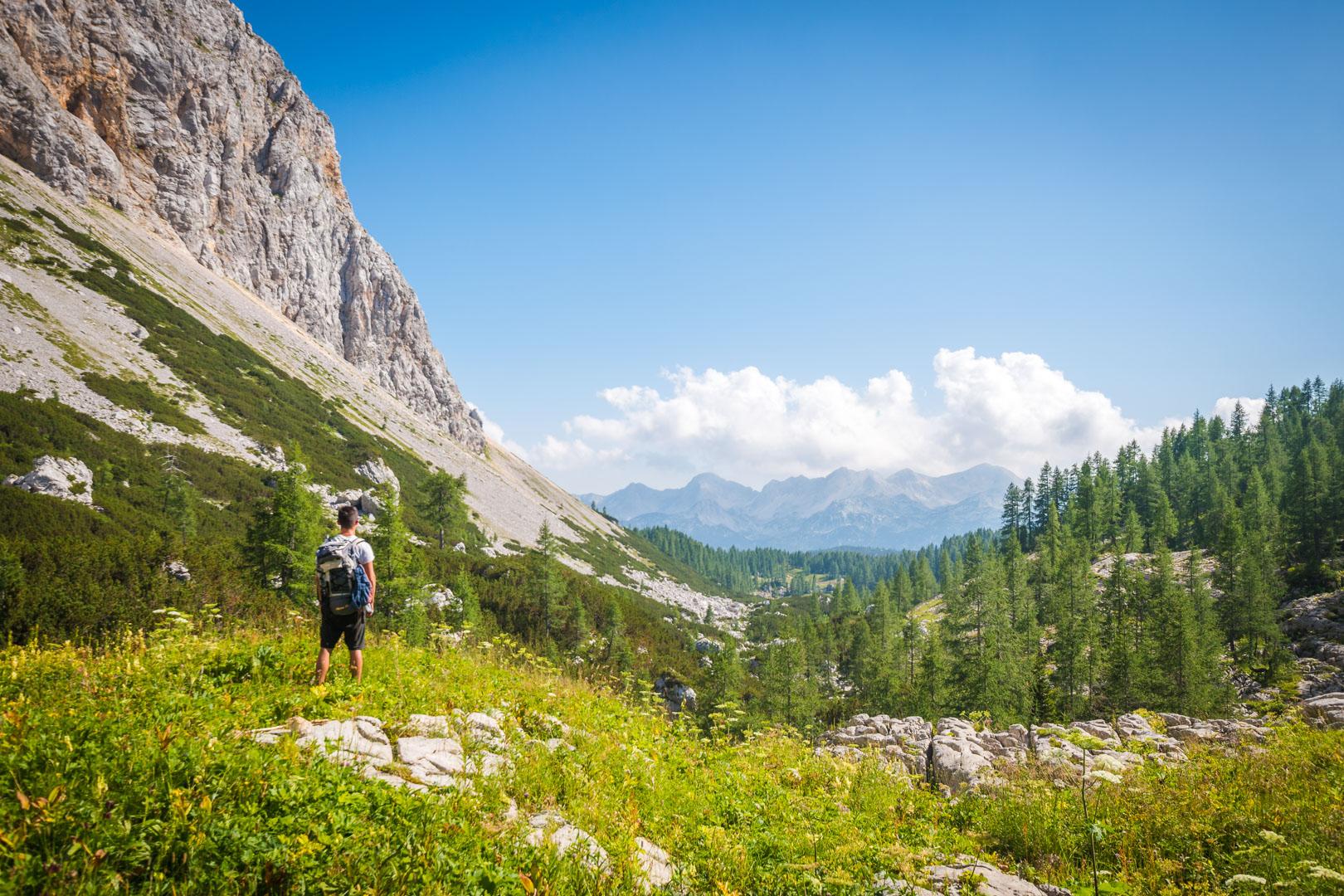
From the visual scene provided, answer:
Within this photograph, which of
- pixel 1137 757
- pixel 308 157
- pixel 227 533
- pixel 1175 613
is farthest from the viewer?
pixel 308 157

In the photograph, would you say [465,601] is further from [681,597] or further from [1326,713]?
[681,597]

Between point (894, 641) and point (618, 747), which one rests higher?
point (618, 747)

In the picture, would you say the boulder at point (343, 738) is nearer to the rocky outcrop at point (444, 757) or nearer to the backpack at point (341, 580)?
the rocky outcrop at point (444, 757)

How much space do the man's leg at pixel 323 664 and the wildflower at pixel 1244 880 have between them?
9.90m

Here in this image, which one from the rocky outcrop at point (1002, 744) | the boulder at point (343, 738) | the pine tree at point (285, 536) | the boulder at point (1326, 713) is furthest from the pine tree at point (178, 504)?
the boulder at point (1326, 713)

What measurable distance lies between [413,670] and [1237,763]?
1365cm

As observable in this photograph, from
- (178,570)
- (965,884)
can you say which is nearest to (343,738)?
(965,884)

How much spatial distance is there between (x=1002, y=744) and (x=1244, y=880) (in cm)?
1269

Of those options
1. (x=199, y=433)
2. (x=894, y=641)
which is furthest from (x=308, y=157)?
(x=894, y=641)

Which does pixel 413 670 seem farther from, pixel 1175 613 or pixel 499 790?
pixel 1175 613

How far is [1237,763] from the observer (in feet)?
30.2

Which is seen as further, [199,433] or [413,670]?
[199,433]

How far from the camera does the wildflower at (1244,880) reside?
5.07 metres

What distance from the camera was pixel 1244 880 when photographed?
18.0 feet
